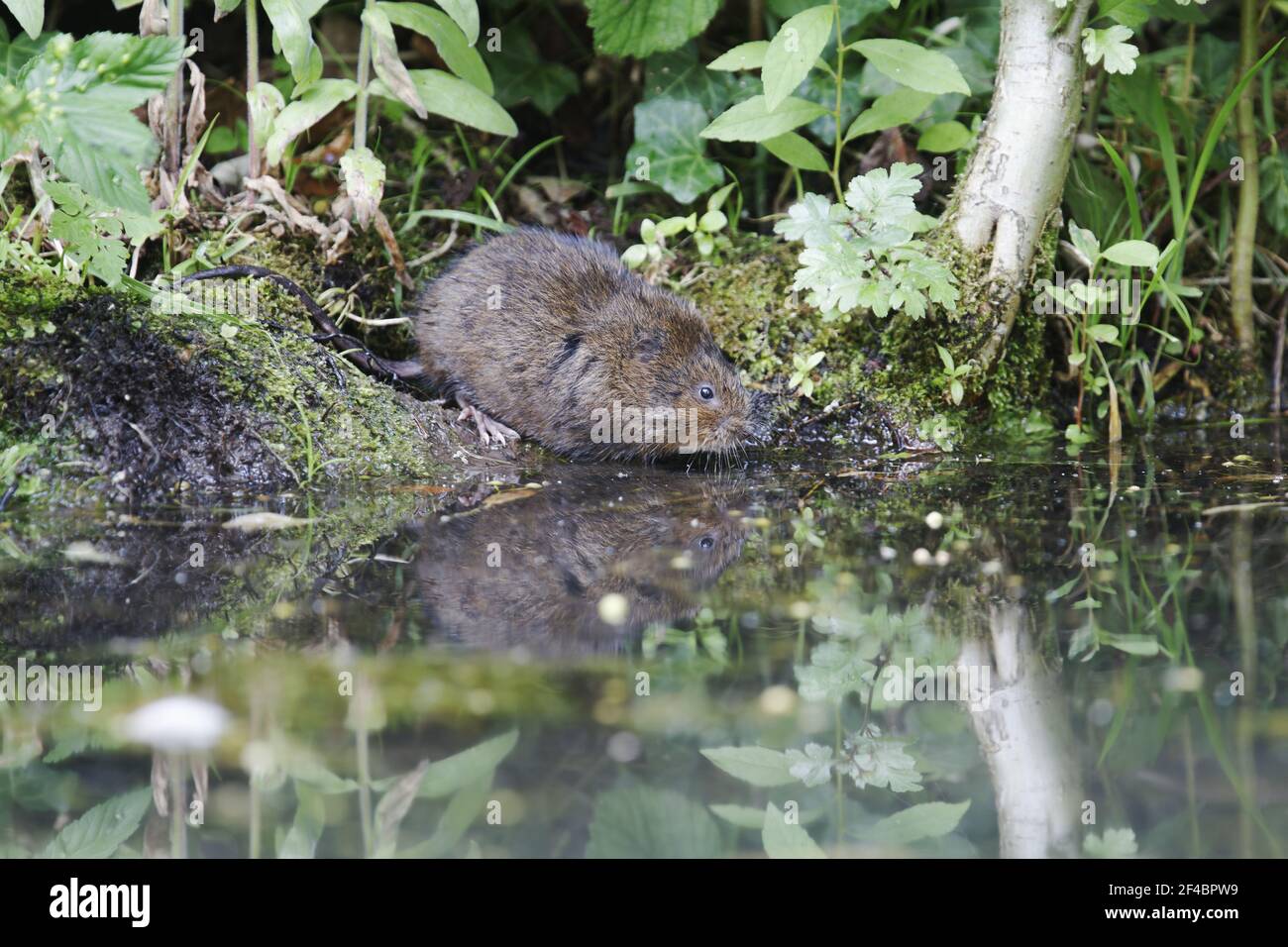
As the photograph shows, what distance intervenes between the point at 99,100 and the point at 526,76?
9.98 feet

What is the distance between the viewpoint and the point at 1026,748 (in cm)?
227

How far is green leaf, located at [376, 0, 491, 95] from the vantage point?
4.54 m

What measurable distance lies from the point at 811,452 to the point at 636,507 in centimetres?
104

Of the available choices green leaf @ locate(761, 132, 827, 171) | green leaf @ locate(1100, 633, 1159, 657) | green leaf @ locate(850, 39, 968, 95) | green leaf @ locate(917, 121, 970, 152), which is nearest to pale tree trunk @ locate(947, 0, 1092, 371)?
green leaf @ locate(917, 121, 970, 152)

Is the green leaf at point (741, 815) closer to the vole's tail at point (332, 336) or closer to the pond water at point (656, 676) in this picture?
the pond water at point (656, 676)

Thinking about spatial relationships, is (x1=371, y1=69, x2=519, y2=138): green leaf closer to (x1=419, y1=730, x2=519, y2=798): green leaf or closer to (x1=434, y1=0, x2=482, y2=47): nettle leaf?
(x1=434, y1=0, x2=482, y2=47): nettle leaf

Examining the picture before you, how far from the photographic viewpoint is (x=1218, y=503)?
150 inches

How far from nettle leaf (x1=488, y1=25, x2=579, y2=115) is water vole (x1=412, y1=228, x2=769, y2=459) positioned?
3.70 feet

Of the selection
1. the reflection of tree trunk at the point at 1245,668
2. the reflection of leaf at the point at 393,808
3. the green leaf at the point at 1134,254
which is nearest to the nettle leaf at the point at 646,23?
the green leaf at the point at 1134,254

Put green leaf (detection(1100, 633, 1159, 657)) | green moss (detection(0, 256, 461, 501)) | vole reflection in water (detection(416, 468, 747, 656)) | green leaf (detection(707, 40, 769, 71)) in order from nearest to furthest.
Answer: green leaf (detection(1100, 633, 1159, 657)), vole reflection in water (detection(416, 468, 747, 656)), green moss (detection(0, 256, 461, 501)), green leaf (detection(707, 40, 769, 71))

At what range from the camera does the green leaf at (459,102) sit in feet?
15.5
